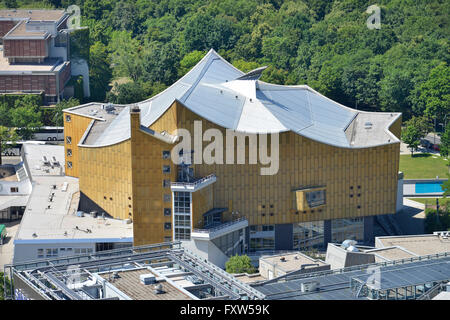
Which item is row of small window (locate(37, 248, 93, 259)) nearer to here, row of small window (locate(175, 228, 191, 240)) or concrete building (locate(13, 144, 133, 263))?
concrete building (locate(13, 144, 133, 263))

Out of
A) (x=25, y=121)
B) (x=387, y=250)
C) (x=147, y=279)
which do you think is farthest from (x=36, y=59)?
(x=147, y=279)

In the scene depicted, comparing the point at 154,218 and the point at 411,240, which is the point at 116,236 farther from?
the point at 411,240

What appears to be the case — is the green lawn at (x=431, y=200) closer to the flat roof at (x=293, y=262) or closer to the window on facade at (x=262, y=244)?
the window on facade at (x=262, y=244)

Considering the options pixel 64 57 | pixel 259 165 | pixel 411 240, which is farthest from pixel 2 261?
pixel 64 57

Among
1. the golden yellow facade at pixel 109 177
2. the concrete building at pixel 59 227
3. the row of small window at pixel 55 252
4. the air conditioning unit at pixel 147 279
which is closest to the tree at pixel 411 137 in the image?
the concrete building at pixel 59 227

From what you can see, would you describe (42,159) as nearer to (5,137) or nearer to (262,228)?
(5,137)
